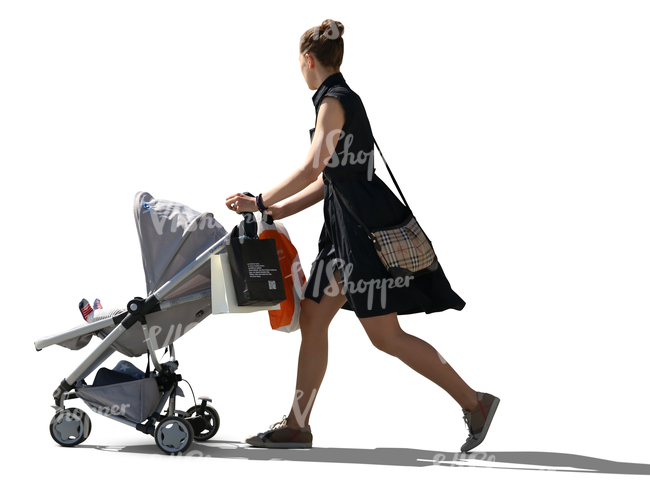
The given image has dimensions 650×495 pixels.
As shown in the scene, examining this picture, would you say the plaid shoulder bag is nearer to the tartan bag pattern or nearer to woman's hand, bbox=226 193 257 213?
the tartan bag pattern

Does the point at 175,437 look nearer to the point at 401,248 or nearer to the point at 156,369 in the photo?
the point at 156,369

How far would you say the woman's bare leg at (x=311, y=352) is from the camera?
426 centimetres

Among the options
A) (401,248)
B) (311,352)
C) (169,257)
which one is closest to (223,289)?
(169,257)

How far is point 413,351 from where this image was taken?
4.07 m

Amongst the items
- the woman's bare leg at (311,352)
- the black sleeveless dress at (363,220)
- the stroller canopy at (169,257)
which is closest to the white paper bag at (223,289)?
the stroller canopy at (169,257)

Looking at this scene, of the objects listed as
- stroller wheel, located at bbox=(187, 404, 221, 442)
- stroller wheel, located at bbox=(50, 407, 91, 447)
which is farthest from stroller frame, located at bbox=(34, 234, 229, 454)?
stroller wheel, located at bbox=(187, 404, 221, 442)

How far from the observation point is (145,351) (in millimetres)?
4273

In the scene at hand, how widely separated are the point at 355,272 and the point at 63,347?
162 cm

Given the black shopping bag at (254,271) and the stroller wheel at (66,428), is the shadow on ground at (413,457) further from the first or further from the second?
the black shopping bag at (254,271)

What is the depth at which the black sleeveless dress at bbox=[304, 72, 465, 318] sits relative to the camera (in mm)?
4023

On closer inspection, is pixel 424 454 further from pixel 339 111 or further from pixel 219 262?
pixel 339 111

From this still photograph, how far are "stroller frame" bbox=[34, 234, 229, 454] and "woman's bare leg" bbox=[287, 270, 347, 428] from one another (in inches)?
21.1

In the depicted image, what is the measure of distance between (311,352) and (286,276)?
42 centimetres

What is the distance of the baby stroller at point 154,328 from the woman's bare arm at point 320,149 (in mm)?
404
